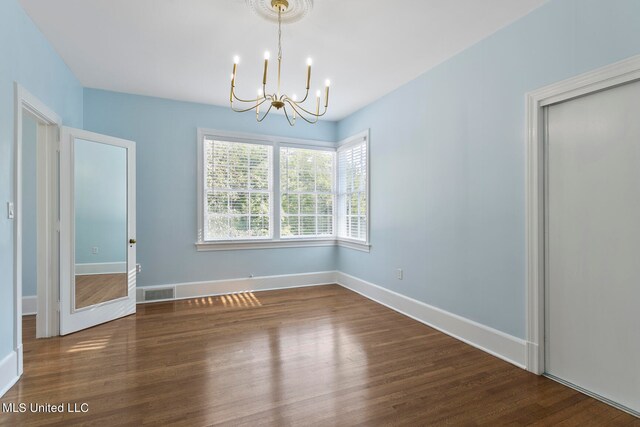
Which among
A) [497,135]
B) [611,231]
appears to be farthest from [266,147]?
[611,231]

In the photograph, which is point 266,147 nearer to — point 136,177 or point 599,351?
point 136,177

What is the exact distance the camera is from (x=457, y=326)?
316cm

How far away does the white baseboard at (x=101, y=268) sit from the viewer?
3418 millimetres

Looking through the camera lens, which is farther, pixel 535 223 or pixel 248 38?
pixel 248 38

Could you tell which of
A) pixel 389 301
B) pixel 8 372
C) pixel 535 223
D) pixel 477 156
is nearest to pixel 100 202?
pixel 8 372

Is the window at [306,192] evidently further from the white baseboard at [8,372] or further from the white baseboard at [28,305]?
the white baseboard at [8,372]

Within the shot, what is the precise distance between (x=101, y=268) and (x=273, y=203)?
2.39 meters

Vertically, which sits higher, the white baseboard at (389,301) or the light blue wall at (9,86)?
the light blue wall at (9,86)

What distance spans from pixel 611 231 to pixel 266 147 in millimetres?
4175

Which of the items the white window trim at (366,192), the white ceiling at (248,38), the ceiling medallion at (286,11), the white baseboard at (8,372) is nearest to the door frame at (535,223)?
the white ceiling at (248,38)

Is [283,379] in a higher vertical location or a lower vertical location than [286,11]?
lower

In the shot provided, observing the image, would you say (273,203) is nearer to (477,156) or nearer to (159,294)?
(159,294)

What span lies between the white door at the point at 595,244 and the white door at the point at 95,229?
431 cm

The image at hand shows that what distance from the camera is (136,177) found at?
4.32 m
